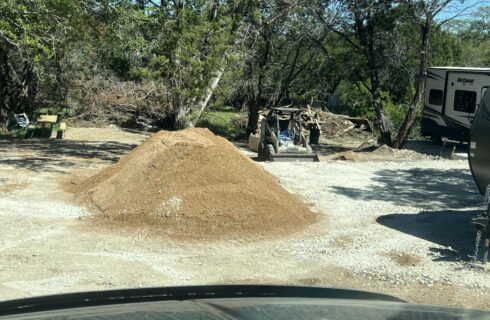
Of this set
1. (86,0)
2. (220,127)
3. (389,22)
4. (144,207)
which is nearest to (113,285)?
(144,207)

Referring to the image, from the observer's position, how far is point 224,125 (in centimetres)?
3619

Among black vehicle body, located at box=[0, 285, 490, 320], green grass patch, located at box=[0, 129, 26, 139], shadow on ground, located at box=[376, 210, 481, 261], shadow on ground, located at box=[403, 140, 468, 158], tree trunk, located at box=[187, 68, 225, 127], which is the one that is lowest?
green grass patch, located at box=[0, 129, 26, 139]

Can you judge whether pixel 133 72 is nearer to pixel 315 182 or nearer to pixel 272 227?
pixel 315 182

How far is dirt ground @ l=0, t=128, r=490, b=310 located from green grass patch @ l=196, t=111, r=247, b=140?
19.3m

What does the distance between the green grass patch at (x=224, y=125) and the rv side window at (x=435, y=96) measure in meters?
10.3

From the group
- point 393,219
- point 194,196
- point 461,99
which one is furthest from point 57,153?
point 461,99

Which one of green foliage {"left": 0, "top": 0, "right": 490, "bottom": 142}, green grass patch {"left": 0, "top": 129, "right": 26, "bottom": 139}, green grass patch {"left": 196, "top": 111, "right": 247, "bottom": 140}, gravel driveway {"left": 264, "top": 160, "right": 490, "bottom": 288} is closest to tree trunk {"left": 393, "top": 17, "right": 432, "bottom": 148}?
green foliage {"left": 0, "top": 0, "right": 490, "bottom": 142}

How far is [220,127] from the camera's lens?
35.5 metres

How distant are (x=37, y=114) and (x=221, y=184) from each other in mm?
23808

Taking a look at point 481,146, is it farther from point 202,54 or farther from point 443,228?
point 202,54

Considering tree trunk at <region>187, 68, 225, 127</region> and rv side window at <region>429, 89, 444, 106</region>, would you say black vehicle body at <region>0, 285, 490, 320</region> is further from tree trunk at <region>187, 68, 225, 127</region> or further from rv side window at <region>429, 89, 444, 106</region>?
rv side window at <region>429, 89, 444, 106</region>

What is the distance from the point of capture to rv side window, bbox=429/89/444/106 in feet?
90.3

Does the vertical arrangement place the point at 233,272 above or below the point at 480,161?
below

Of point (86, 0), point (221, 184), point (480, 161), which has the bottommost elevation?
point (221, 184)
